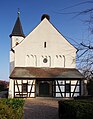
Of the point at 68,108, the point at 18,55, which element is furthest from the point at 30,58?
the point at 68,108

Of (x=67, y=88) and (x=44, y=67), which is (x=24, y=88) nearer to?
(x=44, y=67)

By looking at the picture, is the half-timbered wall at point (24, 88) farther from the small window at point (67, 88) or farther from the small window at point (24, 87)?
the small window at point (67, 88)

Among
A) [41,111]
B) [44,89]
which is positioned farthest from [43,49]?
[41,111]

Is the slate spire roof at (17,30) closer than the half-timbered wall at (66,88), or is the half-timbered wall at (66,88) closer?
the half-timbered wall at (66,88)

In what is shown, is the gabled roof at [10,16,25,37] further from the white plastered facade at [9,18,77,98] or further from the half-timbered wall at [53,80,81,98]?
the half-timbered wall at [53,80,81,98]

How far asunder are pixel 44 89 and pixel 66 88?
11.2 ft

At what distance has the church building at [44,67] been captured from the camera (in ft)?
104

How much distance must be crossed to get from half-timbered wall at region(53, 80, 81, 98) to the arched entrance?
2071 mm

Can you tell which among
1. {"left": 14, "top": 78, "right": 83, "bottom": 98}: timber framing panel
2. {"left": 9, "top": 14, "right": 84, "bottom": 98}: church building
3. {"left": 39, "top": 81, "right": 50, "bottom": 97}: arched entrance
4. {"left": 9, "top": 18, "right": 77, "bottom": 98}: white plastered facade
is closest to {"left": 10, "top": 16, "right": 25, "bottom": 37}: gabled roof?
{"left": 9, "top": 14, "right": 84, "bottom": 98}: church building

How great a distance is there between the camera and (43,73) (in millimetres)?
32812

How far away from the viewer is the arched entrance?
33938mm

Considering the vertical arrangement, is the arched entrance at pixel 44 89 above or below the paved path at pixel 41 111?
above

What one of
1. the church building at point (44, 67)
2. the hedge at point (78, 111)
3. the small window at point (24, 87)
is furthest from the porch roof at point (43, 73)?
the hedge at point (78, 111)

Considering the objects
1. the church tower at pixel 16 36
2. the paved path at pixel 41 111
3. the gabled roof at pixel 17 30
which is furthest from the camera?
the gabled roof at pixel 17 30
